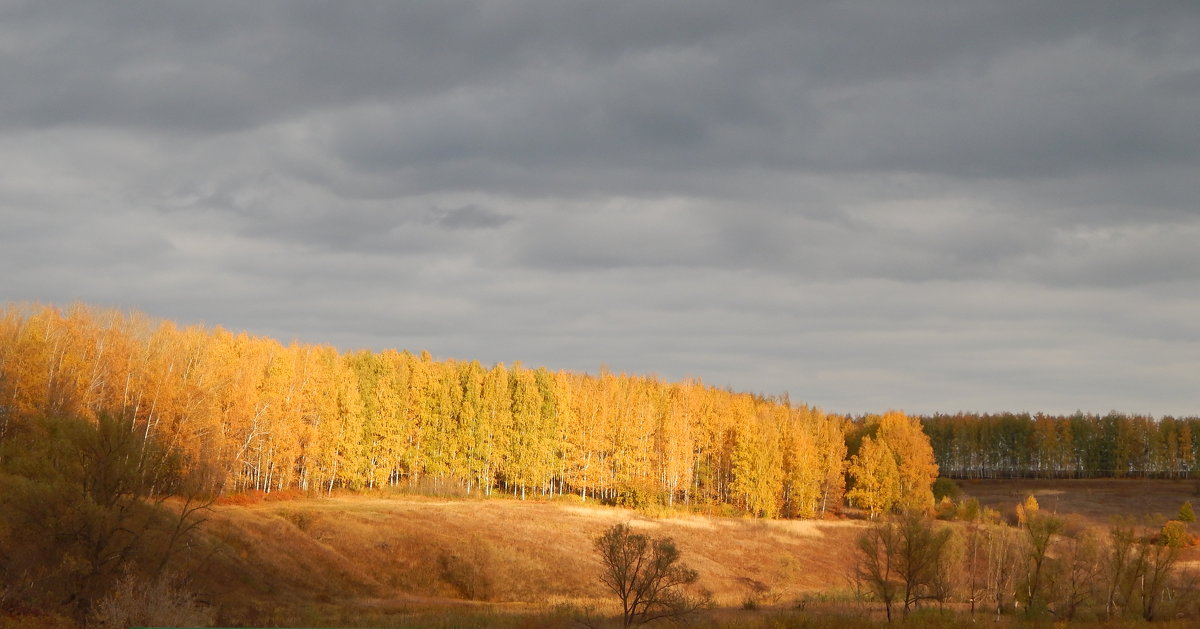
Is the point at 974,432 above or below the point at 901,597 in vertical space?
above

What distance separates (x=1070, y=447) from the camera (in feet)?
561

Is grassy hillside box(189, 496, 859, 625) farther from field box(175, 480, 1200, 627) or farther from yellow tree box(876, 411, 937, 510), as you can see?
yellow tree box(876, 411, 937, 510)

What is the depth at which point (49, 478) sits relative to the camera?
36031mm

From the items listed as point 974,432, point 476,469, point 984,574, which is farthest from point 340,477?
point 974,432

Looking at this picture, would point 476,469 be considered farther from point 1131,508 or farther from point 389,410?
point 1131,508

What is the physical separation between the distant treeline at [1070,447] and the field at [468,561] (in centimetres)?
8968

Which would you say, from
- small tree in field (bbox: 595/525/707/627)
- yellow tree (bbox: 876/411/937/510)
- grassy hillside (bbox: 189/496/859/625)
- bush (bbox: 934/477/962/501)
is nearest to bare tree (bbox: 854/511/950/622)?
grassy hillside (bbox: 189/496/859/625)

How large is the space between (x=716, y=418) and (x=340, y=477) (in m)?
47.6

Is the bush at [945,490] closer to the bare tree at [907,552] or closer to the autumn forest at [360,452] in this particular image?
the autumn forest at [360,452]

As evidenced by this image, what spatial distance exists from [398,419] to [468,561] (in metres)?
39.8

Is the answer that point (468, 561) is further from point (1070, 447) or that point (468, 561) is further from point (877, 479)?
point (1070, 447)

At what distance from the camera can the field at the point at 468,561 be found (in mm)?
43375

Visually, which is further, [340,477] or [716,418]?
[716,418]

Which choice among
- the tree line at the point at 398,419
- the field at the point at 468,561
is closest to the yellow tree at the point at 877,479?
the tree line at the point at 398,419
